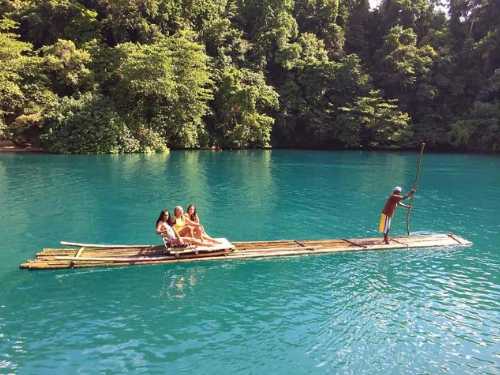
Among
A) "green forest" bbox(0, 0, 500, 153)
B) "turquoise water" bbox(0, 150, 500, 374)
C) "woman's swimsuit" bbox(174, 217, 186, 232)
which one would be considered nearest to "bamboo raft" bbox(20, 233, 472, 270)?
"turquoise water" bbox(0, 150, 500, 374)

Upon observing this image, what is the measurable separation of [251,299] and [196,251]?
3.19 metres

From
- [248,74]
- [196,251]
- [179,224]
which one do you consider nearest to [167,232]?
[179,224]

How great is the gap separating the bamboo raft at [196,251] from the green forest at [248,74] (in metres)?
35.6

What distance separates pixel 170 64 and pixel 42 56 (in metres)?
15.1

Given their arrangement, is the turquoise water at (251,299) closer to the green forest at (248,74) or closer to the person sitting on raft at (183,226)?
the person sitting on raft at (183,226)

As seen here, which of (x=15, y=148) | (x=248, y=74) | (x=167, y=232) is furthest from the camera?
(x=248, y=74)

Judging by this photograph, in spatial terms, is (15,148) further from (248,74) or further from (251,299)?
(251,299)

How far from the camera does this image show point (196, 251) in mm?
15016

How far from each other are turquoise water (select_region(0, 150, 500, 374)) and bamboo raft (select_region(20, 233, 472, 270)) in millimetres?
299

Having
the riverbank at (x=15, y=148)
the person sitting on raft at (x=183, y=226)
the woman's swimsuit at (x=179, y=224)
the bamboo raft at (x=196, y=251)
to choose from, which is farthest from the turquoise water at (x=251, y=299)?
the riverbank at (x=15, y=148)

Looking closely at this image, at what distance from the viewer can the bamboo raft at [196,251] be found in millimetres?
13930

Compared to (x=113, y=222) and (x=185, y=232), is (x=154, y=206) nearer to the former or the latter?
(x=113, y=222)

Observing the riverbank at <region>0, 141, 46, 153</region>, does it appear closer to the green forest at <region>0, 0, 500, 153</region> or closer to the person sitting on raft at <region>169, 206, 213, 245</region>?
the green forest at <region>0, 0, 500, 153</region>

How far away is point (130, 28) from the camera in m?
55.3
